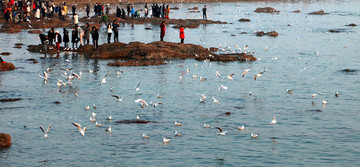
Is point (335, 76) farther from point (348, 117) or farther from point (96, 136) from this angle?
point (96, 136)

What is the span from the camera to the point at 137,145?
73.0 ft

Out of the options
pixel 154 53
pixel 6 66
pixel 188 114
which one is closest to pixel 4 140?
pixel 188 114

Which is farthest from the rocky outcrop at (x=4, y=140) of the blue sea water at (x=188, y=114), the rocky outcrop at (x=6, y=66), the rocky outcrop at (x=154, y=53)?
the rocky outcrop at (x=154, y=53)

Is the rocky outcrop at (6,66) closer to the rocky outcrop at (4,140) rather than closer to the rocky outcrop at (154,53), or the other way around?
the rocky outcrop at (154,53)

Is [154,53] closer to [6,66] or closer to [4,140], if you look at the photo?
[6,66]

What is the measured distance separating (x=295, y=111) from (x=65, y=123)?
11047 mm

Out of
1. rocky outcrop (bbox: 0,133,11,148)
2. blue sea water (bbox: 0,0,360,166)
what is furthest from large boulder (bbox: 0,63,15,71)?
rocky outcrop (bbox: 0,133,11,148)

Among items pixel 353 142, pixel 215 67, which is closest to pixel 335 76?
pixel 215 67

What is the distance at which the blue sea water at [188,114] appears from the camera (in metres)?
21.2

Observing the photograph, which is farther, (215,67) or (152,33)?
(152,33)

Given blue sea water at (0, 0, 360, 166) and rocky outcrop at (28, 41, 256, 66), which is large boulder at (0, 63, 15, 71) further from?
rocky outcrop at (28, 41, 256, 66)

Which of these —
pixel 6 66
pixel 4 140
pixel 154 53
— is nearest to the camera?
pixel 4 140

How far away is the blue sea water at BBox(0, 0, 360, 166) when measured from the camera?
69.5ft

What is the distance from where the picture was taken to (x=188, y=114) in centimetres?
2720
